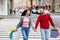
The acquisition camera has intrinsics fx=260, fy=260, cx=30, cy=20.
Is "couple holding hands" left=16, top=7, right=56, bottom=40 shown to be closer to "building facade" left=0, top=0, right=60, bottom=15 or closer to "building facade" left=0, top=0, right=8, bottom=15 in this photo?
"building facade" left=0, top=0, right=60, bottom=15

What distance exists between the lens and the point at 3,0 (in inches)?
1682

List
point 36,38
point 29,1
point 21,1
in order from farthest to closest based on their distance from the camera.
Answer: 1. point 21,1
2. point 29,1
3. point 36,38

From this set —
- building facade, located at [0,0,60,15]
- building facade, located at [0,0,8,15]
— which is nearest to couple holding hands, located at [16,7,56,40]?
building facade, located at [0,0,60,15]

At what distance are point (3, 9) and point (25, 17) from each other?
3171cm

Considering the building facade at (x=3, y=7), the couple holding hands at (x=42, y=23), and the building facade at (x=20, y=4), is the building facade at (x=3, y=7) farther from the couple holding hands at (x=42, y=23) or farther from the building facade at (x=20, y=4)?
the couple holding hands at (x=42, y=23)

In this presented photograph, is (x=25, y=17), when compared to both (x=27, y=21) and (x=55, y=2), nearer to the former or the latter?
(x=27, y=21)

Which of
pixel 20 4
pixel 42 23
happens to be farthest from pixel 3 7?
pixel 20 4

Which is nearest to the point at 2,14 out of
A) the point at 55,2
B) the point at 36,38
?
the point at 36,38

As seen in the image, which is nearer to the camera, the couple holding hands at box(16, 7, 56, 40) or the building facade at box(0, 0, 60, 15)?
the couple holding hands at box(16, 7, 56, 40)

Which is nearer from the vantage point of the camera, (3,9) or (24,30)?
(24,30)

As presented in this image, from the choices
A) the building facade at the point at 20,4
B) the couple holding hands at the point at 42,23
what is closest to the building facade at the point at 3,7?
the building facade at the point at 20,4

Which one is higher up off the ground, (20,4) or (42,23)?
(42,23)

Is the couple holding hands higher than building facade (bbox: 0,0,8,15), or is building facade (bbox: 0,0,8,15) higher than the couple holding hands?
the couple holding hands

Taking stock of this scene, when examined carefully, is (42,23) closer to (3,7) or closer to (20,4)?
(3,7)
